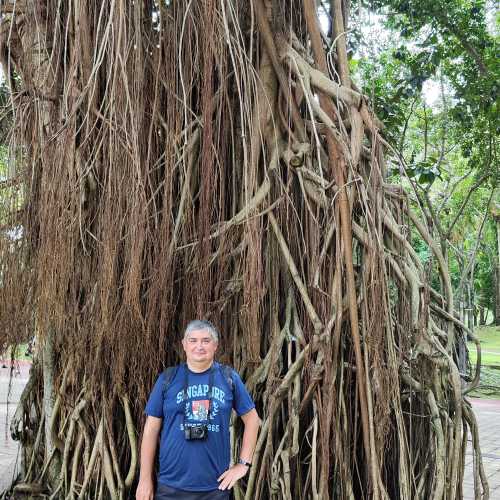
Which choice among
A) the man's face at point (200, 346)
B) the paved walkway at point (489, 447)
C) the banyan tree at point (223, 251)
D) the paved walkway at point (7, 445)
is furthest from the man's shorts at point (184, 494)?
the paved walkway at point (489, 447)

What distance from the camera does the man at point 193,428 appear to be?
2004mm

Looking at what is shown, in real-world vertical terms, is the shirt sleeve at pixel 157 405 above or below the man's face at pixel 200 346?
below

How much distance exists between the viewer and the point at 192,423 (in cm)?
200

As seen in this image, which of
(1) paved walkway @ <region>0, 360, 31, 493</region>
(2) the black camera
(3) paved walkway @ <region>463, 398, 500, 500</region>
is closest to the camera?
(2) the black camera

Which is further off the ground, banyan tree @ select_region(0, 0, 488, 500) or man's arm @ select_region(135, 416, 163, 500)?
banyan tree @ select_region(0, 0, 488, 500)

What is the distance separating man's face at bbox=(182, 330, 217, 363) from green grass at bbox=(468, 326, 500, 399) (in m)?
2.46

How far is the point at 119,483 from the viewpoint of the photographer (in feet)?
8.78

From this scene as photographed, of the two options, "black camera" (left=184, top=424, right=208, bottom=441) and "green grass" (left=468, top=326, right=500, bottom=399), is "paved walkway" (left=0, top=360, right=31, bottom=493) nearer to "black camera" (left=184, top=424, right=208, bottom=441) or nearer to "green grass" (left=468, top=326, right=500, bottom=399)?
"black camera" (left=184, top=424, right=208, bottom=441)

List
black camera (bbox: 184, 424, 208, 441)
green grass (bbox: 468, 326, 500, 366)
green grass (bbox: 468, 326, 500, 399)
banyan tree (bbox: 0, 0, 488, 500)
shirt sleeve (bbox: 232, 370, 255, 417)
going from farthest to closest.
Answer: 1. green grass (bbox: 468, 326, 500, 366)
2. green grass (bbox: 468, 326, 500, 399)
3. banyan tree (bbox: 0, 0, 488, 500)
4. shirt sleeve (bbox: 232, 370, 255, 417)
5. black camera (bbox: 184, 424, 208, 441)

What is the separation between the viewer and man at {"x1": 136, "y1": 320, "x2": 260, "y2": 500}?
2004 millimetres

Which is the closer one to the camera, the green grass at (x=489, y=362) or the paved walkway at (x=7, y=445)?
the paved walkway at (x=7, y=445)

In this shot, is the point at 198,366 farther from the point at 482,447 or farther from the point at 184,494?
the point at 482,447

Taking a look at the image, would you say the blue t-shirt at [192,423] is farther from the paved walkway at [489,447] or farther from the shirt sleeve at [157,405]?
the paved walkway at [489,447]

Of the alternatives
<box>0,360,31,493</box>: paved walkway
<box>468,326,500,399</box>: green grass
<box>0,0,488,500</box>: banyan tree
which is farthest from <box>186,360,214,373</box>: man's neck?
<box>468,326,500,399</box>: green grass
